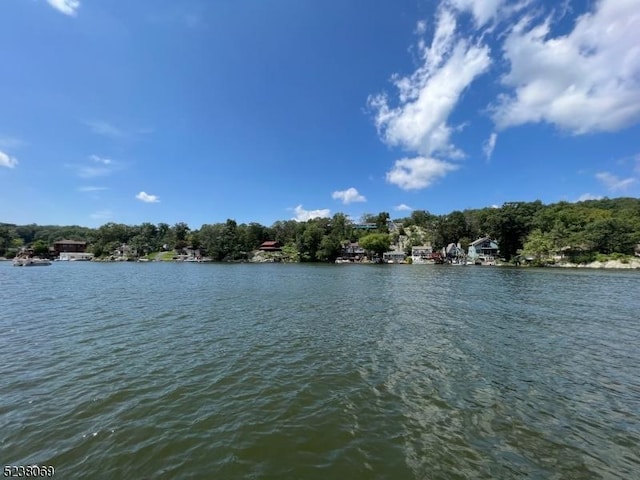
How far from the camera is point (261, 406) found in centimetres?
858

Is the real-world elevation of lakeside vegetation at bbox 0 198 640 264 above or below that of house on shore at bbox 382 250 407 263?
above

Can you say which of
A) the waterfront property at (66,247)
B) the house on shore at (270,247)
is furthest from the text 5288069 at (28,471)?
the waterfront property at (66,247)

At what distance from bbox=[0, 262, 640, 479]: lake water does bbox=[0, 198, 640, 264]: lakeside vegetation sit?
96934 mm

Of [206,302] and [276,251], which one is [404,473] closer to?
[206,302]

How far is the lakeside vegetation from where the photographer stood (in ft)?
302

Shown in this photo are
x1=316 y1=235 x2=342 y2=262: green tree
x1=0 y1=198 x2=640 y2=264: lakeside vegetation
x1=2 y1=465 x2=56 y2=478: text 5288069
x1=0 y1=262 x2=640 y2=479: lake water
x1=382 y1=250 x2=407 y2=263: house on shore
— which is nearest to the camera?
x1=2 y1=465 x2=56 y2=478: text 5288069

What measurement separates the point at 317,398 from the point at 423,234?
492ft

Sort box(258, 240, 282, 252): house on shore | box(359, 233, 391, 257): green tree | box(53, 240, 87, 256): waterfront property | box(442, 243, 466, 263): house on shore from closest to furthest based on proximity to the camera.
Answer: box(442, 243, 466, 263): house on shore < box(359, 233, 391, 257): green tree < box(258, 240, 282, 252): house on shore < box(53, 240, 87, 256): waterfront property

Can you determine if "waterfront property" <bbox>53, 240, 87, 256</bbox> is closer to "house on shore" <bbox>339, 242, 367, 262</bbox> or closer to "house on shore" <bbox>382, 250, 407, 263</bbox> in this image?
"house on shore" <bbox>339, 242, 367, 262</bbox>

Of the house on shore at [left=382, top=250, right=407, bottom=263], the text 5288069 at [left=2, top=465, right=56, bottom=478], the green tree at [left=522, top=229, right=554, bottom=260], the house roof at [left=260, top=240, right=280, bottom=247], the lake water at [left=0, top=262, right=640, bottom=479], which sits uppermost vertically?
the house roof at [left=260, top=240, right=280, bottom=247]

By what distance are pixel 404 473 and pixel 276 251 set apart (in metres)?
149

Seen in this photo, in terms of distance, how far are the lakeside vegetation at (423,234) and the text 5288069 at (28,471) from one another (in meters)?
115

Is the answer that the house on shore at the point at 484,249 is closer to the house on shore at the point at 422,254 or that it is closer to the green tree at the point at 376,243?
the house on shore at the point at 422,254

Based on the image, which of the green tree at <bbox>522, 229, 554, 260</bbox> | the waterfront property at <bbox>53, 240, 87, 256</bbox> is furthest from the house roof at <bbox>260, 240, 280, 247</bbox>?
the green tree at <bbox>522, 229, 554, 260</bbox>
